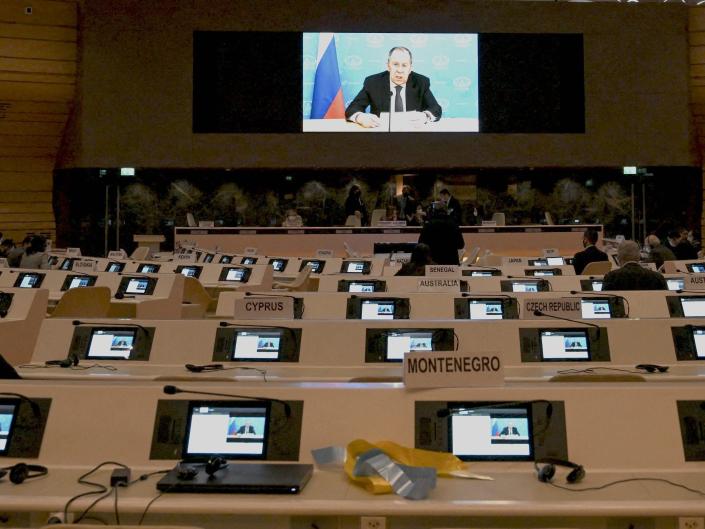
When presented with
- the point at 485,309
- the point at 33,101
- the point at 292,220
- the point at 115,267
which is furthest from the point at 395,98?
the point at 485,309

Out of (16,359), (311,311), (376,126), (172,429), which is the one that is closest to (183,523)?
(172,429)

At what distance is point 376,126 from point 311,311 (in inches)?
584

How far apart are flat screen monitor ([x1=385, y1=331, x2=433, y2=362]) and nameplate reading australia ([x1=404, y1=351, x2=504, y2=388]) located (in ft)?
6.19

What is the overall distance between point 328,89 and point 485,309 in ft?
50.4

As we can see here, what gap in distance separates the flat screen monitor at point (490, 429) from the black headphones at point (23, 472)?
4.33 feet

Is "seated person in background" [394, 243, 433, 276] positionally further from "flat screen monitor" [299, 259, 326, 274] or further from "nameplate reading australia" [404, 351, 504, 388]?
"nameplate reading australia" [404, 351, 504, 388]

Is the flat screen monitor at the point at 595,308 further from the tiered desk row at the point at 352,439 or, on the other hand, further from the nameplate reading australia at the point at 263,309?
the nameplate reading australia at the point at 263,309

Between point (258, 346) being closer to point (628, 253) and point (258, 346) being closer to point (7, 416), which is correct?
point (7, 416)

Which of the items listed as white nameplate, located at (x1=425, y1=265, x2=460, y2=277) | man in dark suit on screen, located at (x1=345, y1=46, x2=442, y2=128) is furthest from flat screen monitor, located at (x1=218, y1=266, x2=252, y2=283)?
man in dark suit on screen, located at (x1=345, y1=46, x2=442, y2=128)

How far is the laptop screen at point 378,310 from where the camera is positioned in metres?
5.89

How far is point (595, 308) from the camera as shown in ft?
19.2

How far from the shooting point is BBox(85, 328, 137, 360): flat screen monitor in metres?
5.10

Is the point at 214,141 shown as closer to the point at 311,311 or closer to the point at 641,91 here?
the point at 641,91

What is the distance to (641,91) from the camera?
829 inches
